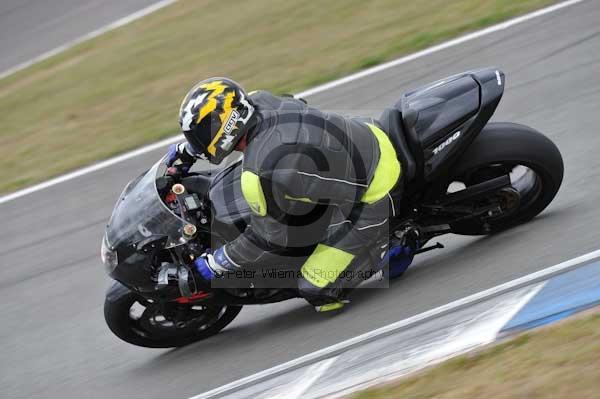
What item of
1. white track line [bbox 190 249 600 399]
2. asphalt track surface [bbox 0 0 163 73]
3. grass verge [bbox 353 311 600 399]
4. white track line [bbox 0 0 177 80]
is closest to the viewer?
→ grass verge [bbox 353 311 600 399]

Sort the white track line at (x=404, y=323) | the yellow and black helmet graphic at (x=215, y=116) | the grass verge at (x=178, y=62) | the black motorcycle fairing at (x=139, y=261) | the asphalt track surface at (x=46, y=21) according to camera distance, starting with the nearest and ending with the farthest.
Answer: the yellow and black helmet graphic at (x=215, y=116), the white track line at (x=404, y=323), the black motorcycle fairing at (x=139, y=261), the grass verge at (x=178, y=62), the asphalt track surface at (x=46, y=21)

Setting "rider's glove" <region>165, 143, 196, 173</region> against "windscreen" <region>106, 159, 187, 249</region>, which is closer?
"windscreen" <region>106, 159, 187, 249</region>

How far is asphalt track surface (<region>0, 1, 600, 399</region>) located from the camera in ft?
17.0

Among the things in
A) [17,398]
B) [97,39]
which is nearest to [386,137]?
[17,398]

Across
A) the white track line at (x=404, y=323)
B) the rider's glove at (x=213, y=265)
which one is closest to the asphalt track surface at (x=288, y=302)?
the white track line at (x=404, y=323)

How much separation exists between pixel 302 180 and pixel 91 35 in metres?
8.73

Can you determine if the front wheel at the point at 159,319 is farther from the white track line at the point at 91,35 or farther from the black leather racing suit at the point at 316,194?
the white track line at the point at 91,35

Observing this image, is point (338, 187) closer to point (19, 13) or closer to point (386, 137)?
point (386, 137)

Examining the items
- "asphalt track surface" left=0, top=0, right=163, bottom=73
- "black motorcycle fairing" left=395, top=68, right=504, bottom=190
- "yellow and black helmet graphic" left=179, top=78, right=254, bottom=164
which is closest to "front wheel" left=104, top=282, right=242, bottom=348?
"yellow and black helmet graphic" left=179, top=78, right=254, bottom=164

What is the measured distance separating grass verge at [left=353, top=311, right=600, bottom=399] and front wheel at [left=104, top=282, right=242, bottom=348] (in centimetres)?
164

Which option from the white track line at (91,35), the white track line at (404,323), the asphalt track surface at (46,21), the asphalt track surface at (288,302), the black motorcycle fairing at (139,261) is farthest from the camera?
the asphalt track surface at (46,21)

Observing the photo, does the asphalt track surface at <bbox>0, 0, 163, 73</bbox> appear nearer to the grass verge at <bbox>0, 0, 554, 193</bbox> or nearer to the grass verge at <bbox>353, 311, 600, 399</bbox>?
the grass verge at <bbox>0, 0, 554, 193</bbox>

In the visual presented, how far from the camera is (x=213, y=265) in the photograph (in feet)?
16.2

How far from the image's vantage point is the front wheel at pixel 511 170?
16.5ft
